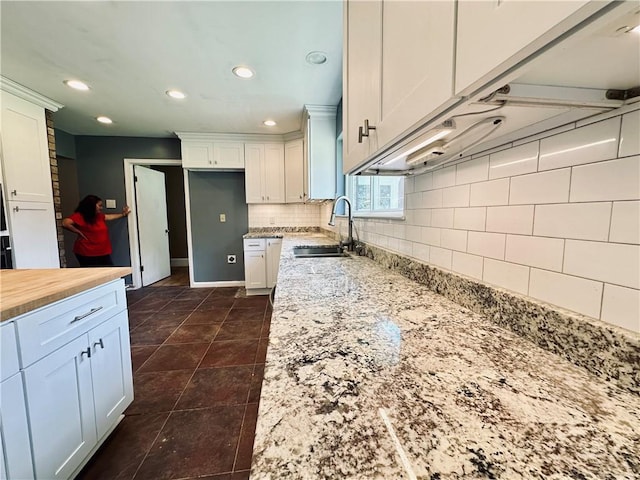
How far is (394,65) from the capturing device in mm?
668

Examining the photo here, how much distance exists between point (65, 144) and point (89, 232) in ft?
5.20

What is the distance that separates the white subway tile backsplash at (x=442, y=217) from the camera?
41.6 inches

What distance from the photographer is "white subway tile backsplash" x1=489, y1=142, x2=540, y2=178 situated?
70 cm

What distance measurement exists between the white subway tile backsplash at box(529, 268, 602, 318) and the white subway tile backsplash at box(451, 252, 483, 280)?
0.19 m

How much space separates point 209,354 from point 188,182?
9.52ft

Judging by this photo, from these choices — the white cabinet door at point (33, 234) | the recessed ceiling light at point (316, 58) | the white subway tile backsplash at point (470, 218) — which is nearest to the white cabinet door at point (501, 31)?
the white subway tile backsplash at point (470, 218)

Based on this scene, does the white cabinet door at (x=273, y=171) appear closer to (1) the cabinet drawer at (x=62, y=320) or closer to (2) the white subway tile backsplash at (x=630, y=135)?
(1) the cabinet drawer at (x=62, y=320)

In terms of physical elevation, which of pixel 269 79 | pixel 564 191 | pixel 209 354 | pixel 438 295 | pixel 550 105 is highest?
pixel 269 79

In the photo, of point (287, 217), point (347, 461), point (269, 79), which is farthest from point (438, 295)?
point (287, 217)

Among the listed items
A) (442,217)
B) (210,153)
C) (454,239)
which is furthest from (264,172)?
(454,239)

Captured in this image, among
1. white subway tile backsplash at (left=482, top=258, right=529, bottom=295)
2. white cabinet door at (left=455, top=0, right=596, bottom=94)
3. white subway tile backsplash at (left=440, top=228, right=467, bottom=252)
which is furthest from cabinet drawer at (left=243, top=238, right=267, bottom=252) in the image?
white cabinet door at (left=455, top=0, right=596, bottom=94)

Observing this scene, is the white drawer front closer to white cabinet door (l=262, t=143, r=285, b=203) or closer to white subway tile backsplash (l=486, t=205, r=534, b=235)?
white subway tile backsplash (l=486, t=205, r=534, b=235)

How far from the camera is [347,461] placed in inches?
12.8

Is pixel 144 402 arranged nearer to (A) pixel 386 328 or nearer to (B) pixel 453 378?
(A) pixel 386 328
